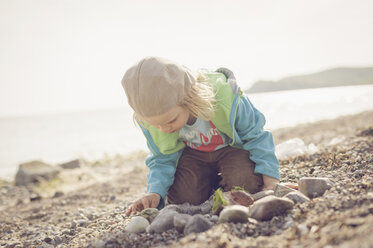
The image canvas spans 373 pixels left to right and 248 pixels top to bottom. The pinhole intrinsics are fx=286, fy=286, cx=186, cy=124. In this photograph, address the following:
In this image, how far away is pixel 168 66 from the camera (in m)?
2.04

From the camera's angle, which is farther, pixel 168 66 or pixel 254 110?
pixel 254 110

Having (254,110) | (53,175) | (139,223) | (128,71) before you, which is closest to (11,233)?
(139,223)

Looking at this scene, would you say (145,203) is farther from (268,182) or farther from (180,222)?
(268,182)

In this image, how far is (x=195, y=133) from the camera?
2684mm

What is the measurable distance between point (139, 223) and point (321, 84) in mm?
83519

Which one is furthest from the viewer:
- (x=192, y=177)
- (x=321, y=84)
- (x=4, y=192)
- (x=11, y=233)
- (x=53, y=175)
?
(x=321, y=84)

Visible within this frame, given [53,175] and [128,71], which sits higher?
[128,71]

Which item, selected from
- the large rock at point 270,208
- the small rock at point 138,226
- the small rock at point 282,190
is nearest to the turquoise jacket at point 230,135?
the small rock at point 282,190

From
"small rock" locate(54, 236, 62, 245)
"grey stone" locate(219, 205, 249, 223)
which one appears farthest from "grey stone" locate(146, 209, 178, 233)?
"small rock" locate(54, 236, 62, 245)

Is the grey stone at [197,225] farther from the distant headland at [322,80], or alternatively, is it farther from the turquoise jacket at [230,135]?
the distant headland at [322,80]

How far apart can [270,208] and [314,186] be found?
474 mm

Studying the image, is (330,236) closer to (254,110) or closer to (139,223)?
(139,223)

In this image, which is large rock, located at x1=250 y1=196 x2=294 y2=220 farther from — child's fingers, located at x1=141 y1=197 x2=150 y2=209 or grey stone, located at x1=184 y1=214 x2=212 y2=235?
child's fingers, located at x1=141 y1=197 x2=150 y2=209

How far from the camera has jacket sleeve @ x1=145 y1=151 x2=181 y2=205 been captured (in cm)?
267
